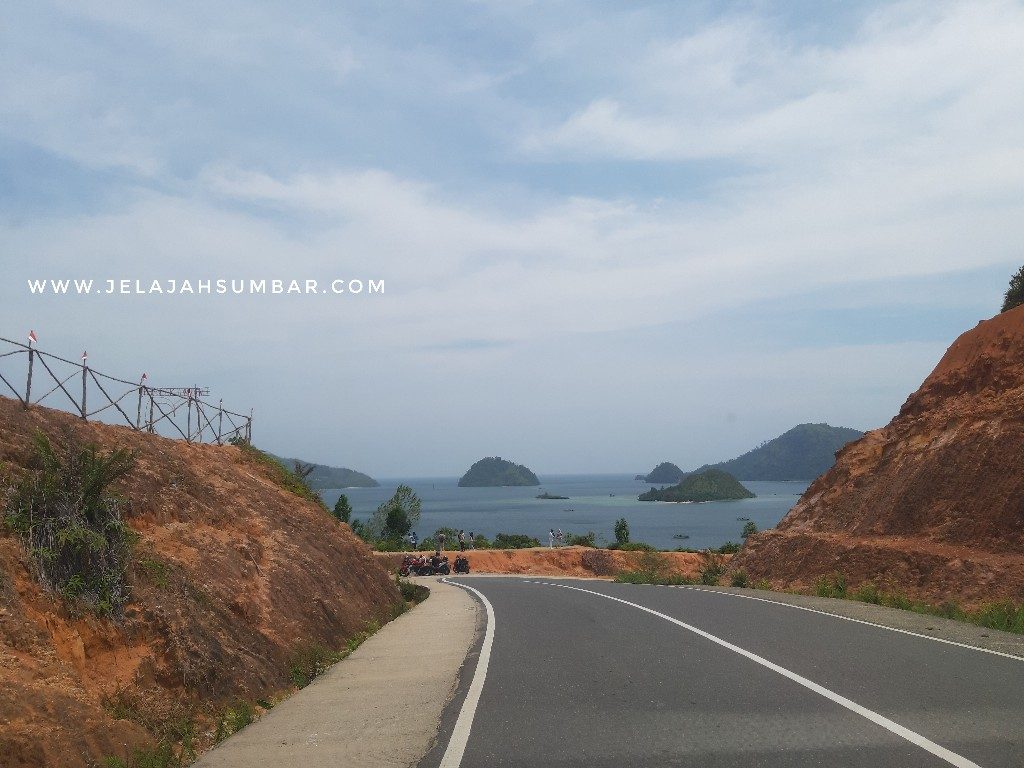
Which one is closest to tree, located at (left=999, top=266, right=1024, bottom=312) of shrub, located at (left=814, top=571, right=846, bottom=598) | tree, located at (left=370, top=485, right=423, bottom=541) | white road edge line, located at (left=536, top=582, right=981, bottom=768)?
shrub, located at (left=814, top=571, right=846, bottom=598)

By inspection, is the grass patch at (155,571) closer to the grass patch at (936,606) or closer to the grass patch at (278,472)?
the grass patch at (278,472)

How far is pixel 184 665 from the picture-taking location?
358 inches

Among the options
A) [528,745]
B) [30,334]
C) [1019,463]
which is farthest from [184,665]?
[1019,463]

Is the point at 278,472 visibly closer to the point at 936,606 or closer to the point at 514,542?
the point at 936,606

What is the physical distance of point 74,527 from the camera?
360 inches

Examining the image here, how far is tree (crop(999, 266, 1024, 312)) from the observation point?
3353 centimetres

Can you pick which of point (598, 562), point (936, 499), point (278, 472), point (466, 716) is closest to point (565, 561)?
point (598, 562)

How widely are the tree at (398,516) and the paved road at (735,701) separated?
6442 cm

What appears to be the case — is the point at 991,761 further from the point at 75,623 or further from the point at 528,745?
the point at 75,623

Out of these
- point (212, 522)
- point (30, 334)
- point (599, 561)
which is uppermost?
point (30, 334)

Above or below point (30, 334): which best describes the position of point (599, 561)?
below

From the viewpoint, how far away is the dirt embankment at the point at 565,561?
180 feet

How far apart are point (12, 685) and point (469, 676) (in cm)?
506

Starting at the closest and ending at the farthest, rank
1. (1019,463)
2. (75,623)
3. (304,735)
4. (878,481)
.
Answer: (304,735) → (75,623) → (1019,463) → (878,481)
